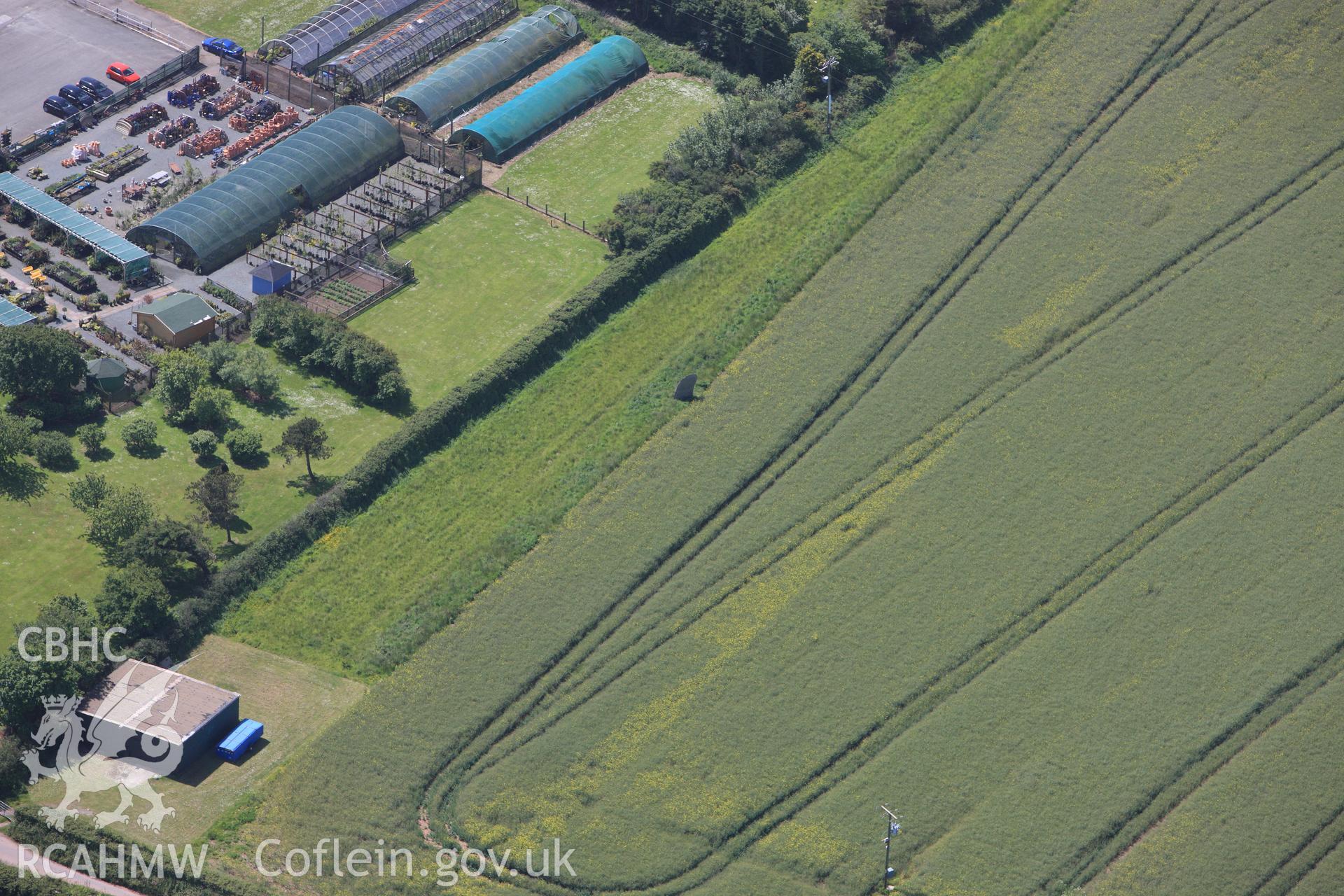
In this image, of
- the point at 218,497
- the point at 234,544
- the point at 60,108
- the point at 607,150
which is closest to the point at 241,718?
the point at 234,544

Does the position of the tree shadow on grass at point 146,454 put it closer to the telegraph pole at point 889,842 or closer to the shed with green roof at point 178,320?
the shed with green roof at point 178,320

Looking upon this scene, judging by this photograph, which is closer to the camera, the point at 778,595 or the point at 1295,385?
the point at 778,595

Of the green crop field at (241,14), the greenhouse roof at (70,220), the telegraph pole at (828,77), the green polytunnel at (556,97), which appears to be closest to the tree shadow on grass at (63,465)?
the greenhouse roof at (70,220)

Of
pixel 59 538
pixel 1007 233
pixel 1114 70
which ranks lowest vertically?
pixel 59 538

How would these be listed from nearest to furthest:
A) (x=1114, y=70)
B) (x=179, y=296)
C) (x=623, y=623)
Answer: (x=623, y=623) → (x=179, y=296) → (x=1114, y=70)

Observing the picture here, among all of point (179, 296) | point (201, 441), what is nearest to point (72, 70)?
point (179, 296)

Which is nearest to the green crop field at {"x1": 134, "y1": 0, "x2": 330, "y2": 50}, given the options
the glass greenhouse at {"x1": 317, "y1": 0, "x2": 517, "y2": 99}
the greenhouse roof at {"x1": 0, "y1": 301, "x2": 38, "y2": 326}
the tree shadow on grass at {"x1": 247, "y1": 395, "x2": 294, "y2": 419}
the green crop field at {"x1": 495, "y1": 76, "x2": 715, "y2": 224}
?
the glass greenhouse at {"x1": 317, "y1": 0, "x2": 517, "y2": 99}

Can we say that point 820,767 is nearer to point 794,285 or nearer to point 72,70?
point 794,285

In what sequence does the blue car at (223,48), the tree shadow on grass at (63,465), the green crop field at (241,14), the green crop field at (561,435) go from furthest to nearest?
the green crop field at (241,14) → the blue car at (223,48) → the tree shadow on grass at (63,465) → the green crop field at (561,435)
